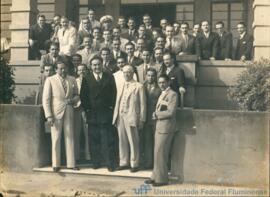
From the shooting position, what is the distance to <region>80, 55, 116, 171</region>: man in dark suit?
8.97 metres

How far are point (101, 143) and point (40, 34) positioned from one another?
3.84 metres

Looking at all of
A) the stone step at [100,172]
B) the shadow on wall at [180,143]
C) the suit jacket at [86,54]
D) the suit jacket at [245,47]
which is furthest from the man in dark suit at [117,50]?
the suit jacket at [245,47]

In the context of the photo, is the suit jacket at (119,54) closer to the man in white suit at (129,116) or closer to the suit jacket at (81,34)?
the man in white suit at (129,116)

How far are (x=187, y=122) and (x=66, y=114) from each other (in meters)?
2.12

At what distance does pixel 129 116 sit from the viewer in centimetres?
883

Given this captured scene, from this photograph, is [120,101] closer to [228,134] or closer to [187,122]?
[187,122]

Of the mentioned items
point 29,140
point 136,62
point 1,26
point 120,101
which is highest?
point 1,26

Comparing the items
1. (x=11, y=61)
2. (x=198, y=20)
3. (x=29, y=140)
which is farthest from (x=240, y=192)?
(x=198, y=20)

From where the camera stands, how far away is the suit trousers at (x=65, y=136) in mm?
9117

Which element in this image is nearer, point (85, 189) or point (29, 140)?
point (85, 189)

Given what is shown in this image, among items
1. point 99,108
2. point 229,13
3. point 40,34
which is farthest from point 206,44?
point 229,13

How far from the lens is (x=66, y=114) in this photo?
9.10 m

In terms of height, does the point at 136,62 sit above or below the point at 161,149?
above

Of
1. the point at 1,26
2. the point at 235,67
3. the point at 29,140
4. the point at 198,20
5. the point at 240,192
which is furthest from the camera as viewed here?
the point at 1,26
